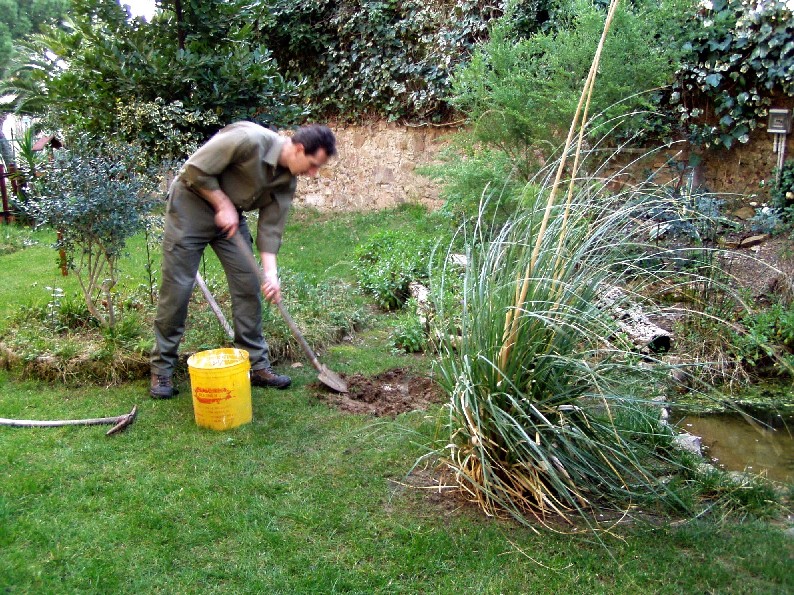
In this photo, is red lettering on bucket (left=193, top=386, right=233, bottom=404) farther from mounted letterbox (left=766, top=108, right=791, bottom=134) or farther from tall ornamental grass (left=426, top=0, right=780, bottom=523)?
mounted letterbox (left=766, top=108, right=791, bottom=134)

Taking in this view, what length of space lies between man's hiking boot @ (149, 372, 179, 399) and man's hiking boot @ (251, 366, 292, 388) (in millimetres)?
519

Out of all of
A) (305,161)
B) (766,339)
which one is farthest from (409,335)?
(766,339)

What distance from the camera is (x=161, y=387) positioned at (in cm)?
437

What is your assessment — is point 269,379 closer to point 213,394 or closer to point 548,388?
point 213,394

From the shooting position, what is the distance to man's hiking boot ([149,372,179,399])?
4.35 m

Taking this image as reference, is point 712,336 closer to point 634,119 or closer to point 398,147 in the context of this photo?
point 634,119

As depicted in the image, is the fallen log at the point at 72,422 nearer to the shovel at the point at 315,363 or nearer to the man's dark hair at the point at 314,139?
the shovel at the point at 315,363

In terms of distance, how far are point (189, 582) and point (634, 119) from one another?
18.8ft

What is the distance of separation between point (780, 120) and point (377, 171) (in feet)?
18.6

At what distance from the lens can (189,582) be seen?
2615mm

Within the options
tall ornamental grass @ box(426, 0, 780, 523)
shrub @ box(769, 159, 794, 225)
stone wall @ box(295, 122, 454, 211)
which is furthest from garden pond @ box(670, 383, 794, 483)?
stone wall @ box(295, 122, 454, 211)

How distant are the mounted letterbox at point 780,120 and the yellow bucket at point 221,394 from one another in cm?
587

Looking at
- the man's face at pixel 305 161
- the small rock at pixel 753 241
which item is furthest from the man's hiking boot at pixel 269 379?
the small rock at pixel 753 241

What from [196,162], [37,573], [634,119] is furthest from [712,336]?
[37,573]
